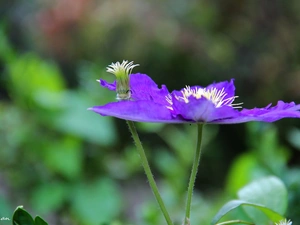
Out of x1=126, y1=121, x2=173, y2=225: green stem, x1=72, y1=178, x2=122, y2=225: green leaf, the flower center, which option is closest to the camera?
x1=126, y1=121, x2=173, y2=225: green stem

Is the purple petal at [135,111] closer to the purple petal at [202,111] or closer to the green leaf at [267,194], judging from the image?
the purple petal at [202,111]

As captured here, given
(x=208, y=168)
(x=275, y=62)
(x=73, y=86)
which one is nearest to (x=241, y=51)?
(x=275, y=62)

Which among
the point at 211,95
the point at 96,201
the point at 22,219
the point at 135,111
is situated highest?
the point at 96,201

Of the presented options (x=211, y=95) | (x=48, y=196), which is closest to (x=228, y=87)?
(x=211, y=95)

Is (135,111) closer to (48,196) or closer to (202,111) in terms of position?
(202,111)

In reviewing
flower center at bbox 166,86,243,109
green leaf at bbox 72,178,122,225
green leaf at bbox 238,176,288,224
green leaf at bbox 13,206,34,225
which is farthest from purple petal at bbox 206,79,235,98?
green leaf at bbox 72,178,122,225

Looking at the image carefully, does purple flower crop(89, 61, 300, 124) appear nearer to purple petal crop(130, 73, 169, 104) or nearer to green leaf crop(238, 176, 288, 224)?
purple petal crop(130, 73, 169, 104)
